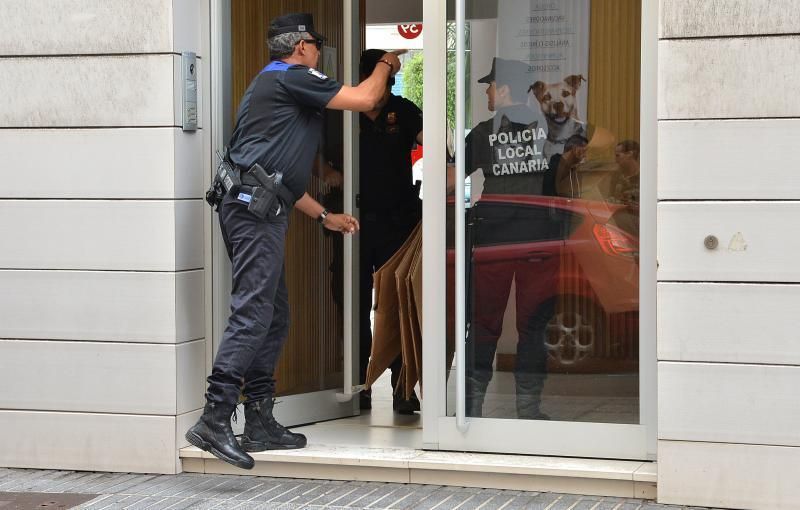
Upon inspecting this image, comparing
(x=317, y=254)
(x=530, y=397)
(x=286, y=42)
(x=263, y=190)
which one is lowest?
(x=530, y=397)

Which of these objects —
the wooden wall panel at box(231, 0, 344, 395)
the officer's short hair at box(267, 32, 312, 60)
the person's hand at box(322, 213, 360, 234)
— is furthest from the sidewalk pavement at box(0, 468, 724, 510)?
the officer's short hair at box(267, 32, 312, 60)

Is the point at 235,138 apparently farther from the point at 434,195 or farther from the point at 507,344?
the point at 507,344

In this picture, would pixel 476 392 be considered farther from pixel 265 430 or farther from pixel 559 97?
pixel 559 97

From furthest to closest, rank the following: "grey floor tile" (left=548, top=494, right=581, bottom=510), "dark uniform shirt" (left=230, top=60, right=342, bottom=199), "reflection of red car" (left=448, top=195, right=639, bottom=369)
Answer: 1. "dark uniform shirt" (left=230, top=60, right=342, bottom=199)
2. "reflection of red car" (left=448, top=195, right=639, bottom=369)
3. "grey floor tile" (left=548, top=494, right=581, bottom=510)

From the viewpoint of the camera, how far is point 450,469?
229 inches

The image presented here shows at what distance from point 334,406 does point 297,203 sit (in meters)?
1.32

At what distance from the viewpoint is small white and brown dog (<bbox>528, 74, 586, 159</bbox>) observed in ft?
19.1

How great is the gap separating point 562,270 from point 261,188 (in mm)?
1455

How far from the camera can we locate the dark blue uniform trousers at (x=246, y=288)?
234 inches

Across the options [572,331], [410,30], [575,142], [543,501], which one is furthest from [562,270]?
[410,30]

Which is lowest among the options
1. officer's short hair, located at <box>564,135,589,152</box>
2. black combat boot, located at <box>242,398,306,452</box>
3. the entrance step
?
the entrance step

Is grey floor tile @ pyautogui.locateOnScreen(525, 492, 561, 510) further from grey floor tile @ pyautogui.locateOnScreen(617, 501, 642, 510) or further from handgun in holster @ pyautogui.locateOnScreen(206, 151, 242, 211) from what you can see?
handgun in holster @ pyautogui.locateOnScreen(206, 151, 242, 211)

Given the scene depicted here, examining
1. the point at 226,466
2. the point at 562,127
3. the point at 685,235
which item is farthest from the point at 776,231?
the point at 226,466

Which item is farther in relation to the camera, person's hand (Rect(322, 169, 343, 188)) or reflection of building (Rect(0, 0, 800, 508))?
person's hand (Rect(322, 169, 343, 188))
